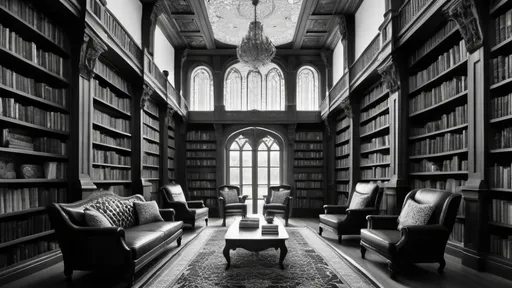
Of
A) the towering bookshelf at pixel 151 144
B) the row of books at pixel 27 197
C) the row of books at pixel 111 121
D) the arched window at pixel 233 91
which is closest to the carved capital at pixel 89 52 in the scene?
the row of books at pixel 111 121

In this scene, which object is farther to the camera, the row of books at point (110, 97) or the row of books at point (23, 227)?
the row of books at point (110, 97)

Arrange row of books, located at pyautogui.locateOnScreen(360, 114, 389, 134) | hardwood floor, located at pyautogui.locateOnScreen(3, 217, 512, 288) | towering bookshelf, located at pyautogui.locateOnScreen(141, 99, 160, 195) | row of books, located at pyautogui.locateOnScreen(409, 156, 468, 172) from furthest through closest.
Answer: towering bookshelf, located at pyautogui.locateOnScreen(141, 99, 160, 195)
row of books, located at pyautogui.locateOnScreen(360, 114, 389, 134)
row of books, located at pyautogui.locateOnScreen(409, 156, 468, 172)
hardwood floor, located at pyautogui.locateOnScreen(3, 217, 512, 288)

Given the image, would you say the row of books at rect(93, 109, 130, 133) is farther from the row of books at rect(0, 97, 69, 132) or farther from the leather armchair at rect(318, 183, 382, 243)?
the leather armchair at rect(318, 183, 382, 243)

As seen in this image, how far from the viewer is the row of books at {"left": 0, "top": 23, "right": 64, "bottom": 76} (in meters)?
4.01

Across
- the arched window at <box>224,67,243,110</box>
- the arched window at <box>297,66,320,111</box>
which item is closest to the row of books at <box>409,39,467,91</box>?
the arched window at <box>297,66,320,111</box>

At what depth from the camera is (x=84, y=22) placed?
16.7 feet

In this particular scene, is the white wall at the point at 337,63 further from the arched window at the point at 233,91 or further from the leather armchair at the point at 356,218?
the leather armchair at the point at 356,218

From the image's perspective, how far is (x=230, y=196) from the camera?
1023cm

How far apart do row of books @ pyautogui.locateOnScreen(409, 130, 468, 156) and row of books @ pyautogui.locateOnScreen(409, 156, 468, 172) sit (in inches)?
5.8

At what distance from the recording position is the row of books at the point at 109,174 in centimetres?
639

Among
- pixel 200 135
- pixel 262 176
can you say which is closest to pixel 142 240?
pixel 200 135

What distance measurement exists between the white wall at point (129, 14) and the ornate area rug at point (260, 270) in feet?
14.6

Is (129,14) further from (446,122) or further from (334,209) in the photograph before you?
(446,122)

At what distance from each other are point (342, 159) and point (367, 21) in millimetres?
3942
